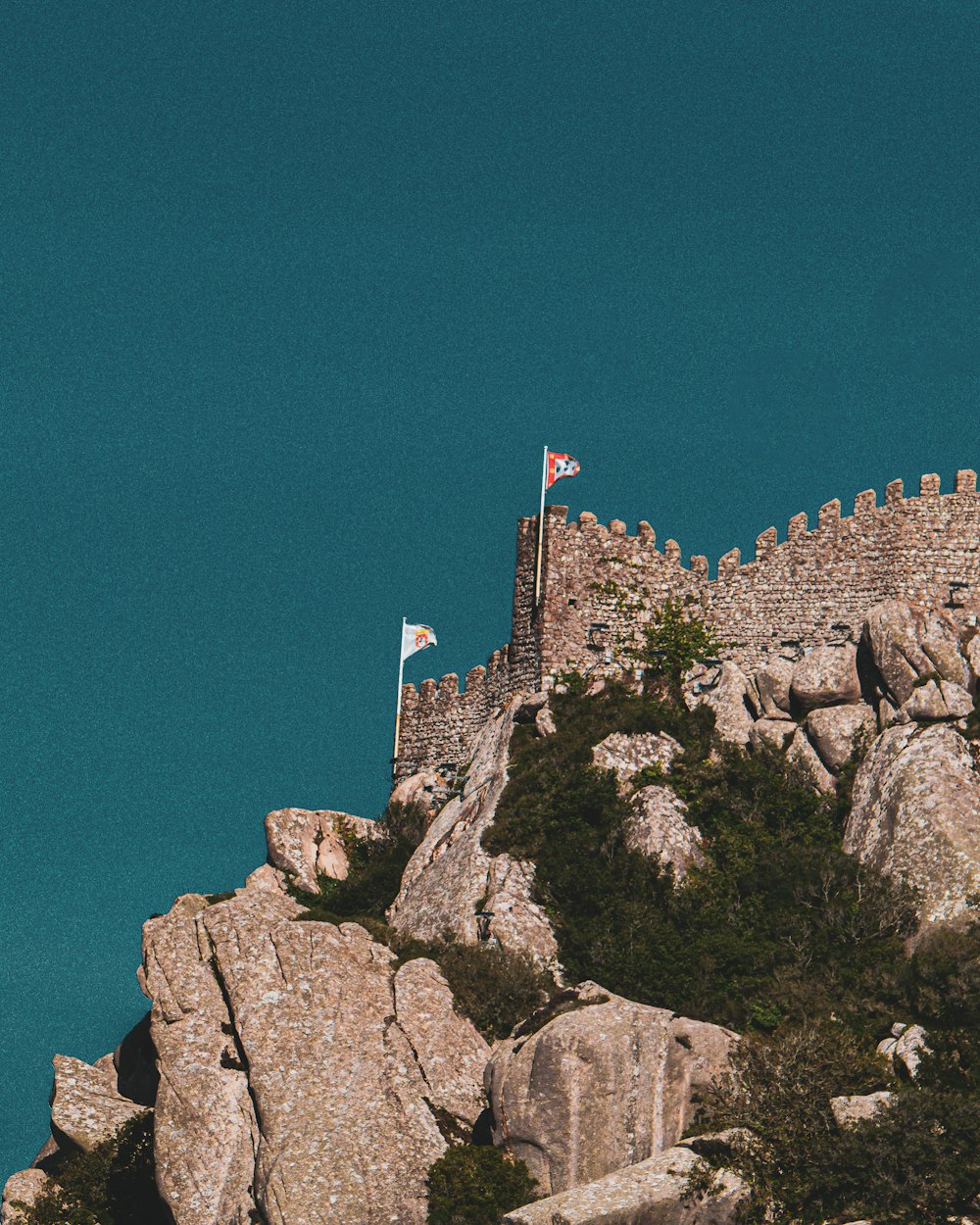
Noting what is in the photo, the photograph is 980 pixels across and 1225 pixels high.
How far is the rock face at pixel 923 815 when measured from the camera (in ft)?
171

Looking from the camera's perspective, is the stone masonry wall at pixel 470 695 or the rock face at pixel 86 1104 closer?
the rock face at pixel 86 1104

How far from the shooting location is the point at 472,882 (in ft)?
181

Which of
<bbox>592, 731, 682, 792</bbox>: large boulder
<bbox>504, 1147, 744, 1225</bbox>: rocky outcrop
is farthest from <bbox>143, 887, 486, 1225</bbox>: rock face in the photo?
<bbox>592, 731, 682, 792</bbox>: large boulder

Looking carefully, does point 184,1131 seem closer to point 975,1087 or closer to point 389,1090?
point 389,1090

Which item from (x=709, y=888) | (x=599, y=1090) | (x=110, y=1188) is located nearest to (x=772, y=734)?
(x=709, y=888)

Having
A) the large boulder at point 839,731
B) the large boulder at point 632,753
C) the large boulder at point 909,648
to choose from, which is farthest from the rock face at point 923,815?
the large boulder at point 632,753

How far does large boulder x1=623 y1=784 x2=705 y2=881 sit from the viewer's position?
182 ft

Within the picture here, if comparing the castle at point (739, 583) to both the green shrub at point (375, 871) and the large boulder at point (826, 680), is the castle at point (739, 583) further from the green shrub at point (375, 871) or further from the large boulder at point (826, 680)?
the green shrub at point (375, 871)

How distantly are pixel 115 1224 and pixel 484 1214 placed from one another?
1072 cm

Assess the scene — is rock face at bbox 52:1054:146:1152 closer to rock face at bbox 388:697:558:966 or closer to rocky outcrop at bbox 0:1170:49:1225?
rocky outcrop at bbox 0:1170:49:1225

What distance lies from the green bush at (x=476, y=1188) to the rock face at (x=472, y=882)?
26.4 ft

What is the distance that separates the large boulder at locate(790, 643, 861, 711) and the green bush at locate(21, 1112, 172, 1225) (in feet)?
67.5

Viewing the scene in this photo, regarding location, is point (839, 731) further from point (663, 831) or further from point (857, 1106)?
point (857, 1106)

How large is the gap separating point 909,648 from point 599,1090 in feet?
59.4
